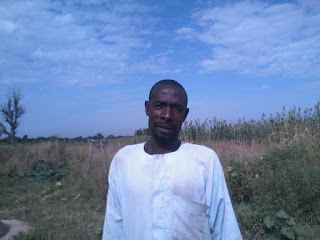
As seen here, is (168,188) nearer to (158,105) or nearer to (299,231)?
(158,105)

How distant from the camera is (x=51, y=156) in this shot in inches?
551

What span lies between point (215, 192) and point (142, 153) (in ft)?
1.61

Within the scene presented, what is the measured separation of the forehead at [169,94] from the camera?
1.81 meters

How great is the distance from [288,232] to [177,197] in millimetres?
3856

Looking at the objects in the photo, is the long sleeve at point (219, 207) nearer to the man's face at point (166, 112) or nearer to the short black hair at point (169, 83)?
the man's face at point (166, 112)

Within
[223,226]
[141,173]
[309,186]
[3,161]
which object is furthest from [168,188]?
[3,161]

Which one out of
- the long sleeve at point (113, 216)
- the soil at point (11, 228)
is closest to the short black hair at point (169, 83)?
the long sleeve at point (113, 216)

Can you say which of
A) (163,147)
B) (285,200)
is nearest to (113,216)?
(163,147)

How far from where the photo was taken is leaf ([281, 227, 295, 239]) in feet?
15.4

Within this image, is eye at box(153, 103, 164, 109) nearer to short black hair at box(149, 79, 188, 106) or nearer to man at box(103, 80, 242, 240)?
man at box(103, 80, 242, 240)

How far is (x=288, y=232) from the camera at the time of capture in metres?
4.72

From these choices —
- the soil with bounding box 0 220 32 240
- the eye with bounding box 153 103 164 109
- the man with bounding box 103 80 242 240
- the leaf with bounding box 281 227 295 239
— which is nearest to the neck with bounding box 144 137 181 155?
the man with bounding box 103 80 242 240

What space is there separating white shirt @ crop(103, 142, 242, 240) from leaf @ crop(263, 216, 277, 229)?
3.67 metres

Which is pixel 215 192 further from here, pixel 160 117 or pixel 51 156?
pixel 51 156
